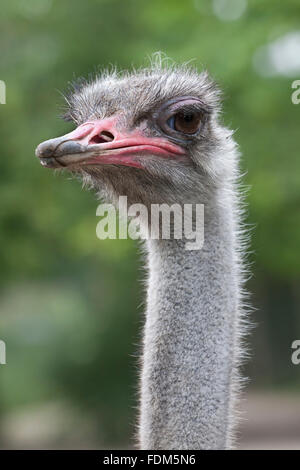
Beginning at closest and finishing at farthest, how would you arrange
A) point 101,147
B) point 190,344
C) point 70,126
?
1. point 101,147
2. point 190,344
3. point 70,126

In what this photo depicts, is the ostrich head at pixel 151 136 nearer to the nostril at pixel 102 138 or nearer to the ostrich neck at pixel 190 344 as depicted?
the nostril at pixel 102 138

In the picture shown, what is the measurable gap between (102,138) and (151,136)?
0.19m

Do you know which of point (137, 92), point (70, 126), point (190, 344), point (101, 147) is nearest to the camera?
point (101, 147)

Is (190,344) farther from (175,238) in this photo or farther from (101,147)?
(101,147)

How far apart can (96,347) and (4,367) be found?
2.12 m

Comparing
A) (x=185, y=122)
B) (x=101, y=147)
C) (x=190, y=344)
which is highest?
(x=185, y=122)

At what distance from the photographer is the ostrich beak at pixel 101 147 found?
2.37 meters

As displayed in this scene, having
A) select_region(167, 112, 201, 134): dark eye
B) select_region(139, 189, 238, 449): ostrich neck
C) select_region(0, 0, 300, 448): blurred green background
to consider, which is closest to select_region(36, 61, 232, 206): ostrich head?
select_region(167, 112, 201, 134): dark eye

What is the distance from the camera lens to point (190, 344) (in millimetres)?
2594

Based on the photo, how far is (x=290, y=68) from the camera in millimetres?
7566

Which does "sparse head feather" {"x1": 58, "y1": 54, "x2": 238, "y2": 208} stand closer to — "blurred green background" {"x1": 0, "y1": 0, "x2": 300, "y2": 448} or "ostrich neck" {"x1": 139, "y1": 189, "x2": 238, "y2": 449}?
"ostrich neck" {"x1": 139, "y1": 189, "x2": 238, "y2": 449}

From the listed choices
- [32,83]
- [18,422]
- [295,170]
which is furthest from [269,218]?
[18,422]

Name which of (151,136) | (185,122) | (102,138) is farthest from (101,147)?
(185,122)

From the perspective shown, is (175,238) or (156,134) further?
(175,238)
